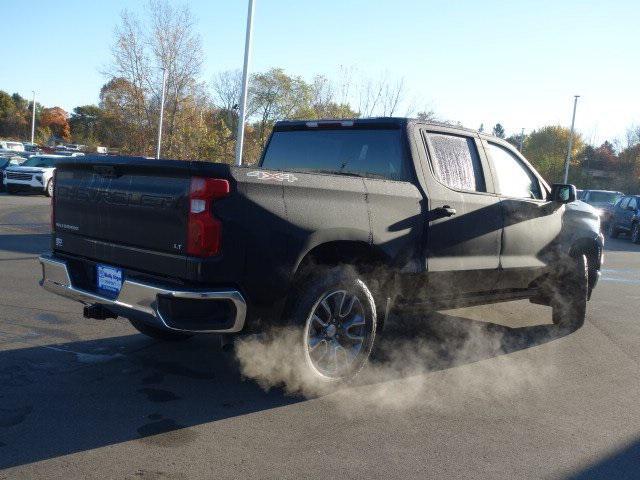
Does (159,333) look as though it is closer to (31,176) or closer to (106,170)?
(106,170)

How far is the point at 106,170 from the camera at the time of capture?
4.32 m

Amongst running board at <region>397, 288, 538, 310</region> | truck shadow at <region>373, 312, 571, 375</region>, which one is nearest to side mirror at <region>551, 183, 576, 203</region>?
running board at <region>397, 288, 538, 310</region>

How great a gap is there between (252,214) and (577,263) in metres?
4.34

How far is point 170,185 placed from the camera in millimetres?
3918

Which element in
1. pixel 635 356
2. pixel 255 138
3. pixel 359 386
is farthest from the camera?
pixel 255 138

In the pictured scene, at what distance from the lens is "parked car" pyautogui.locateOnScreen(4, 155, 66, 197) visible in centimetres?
2372

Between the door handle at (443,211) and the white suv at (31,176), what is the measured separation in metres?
21.3

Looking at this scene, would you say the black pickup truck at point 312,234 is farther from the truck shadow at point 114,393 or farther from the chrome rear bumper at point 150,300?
the truck shadow at point 114,393

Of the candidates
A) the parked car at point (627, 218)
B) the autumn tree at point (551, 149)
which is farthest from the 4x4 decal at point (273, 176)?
the autumn tree at point (551, 149)

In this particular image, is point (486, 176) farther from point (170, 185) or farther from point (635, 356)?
point (170, 185)

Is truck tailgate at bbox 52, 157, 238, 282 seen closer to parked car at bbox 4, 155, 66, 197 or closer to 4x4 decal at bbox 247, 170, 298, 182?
4x4 decal at bbox 247, 170, 298, 182

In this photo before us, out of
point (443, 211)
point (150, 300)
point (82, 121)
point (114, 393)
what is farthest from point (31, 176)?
point (82, 121)

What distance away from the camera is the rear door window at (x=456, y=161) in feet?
17.4

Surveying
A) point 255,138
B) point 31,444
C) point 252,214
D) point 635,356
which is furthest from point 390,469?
point 255,138
